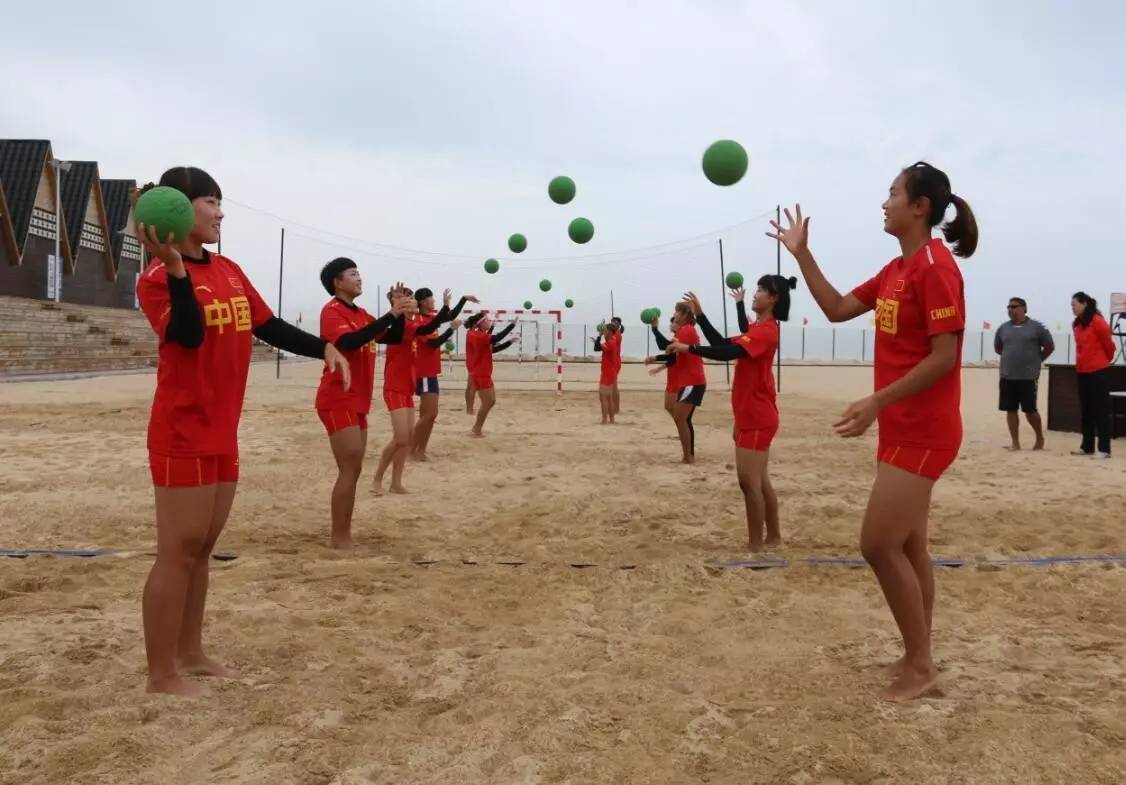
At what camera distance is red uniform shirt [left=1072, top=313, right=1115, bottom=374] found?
859 centimetres

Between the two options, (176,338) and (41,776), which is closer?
(41,776)

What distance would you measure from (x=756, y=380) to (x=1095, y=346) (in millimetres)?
6240

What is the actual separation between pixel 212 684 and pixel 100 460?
594 cm

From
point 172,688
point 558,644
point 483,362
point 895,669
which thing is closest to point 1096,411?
point 483,362

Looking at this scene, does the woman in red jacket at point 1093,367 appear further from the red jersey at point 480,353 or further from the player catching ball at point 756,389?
the red jersey at point 480,353

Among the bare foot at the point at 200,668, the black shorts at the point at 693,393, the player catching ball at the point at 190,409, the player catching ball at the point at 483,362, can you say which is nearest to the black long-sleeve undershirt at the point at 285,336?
the player catching ball at the point at 190,409

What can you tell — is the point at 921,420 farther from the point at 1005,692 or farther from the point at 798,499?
the point at 798,499

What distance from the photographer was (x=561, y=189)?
11.4 metres

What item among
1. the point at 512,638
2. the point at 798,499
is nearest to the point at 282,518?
the point at 512,638

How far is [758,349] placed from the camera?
4484 millimetres

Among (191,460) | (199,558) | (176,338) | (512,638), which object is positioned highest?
(176,338)

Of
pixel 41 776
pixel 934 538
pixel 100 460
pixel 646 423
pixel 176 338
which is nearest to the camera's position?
pixel 41 776

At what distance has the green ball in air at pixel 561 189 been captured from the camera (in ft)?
37.4

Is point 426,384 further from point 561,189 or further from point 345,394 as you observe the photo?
point 561,189
